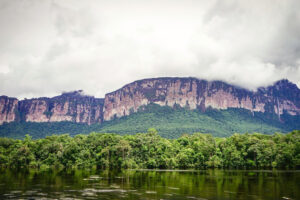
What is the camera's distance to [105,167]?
88500 millimetres

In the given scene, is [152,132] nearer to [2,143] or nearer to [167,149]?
[167,149]

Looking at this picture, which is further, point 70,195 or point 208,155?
point 208,155

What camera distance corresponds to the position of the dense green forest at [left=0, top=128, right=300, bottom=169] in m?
85.8

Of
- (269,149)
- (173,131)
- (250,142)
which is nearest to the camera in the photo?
(269,149)

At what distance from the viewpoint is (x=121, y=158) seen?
286 ft

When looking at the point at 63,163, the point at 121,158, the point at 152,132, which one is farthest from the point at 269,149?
the point at 63,163

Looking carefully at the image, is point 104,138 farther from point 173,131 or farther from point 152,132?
point 173,131

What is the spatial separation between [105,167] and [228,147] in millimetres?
41797

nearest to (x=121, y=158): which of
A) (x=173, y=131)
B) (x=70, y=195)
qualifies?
(x=70, y=195)

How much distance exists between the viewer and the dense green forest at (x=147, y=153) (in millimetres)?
85812

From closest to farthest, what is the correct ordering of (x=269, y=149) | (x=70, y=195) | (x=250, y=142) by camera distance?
1. (x=70, y=195)
2. (x=269, y=149)
3. (x=250, y=142)

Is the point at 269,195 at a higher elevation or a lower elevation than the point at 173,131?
lower

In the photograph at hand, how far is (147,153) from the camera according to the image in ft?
302

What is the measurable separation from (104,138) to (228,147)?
139ft
